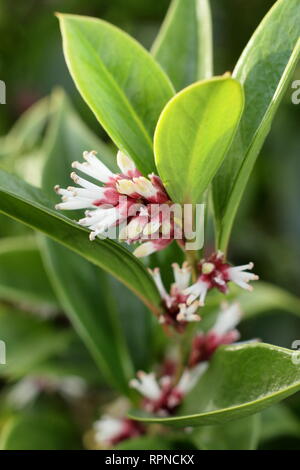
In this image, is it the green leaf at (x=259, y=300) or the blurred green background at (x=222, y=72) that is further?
the blurred green background at (x=222, y=72)

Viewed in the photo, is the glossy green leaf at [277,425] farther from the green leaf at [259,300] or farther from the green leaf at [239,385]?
the green leaf at [239,385]

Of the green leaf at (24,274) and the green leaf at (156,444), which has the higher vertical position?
the green leaf at (24,274)

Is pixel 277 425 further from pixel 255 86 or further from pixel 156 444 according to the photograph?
pixel 255 86

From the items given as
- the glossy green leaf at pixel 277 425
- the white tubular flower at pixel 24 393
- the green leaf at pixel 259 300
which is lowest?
the white tubular flower at pixel 24 393

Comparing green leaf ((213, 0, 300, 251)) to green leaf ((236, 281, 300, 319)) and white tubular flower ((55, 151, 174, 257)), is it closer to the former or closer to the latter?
white tubular flower ((55, 151, 174, 257))

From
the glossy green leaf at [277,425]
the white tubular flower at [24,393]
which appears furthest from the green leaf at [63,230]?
the white tubular flower at [24,393]

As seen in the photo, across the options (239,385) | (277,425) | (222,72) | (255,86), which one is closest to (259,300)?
(277,425)

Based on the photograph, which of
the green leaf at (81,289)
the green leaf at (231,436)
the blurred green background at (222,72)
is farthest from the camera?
the blurred green background at (222,72)
